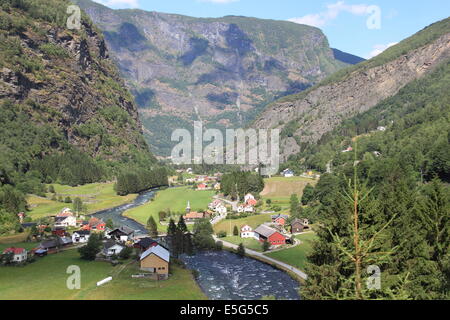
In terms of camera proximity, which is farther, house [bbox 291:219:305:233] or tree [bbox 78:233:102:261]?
house [bbox 291:219:305:233]

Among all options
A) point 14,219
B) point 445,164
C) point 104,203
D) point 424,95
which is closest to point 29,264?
point 14,219

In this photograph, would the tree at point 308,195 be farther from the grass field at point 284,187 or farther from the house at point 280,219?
the grass field at point 284,187

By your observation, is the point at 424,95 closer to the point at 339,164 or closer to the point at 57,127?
the point at 339,164

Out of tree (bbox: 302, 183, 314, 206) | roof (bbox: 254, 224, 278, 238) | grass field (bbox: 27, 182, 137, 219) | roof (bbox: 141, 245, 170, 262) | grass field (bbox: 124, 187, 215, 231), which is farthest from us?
grass field (bbox: 27, 182, 137, 219)

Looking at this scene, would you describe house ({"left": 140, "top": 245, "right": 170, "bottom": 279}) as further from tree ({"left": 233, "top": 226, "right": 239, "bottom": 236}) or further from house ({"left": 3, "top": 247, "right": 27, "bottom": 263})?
tree ({"left": 233, "top": 226, "right": 239, "bottom": 236})

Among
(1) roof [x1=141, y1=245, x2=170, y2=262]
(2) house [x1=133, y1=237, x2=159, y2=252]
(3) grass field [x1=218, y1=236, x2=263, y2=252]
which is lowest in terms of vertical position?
(3) grass field [x1=218, y1=236, x2=263, y2=252]

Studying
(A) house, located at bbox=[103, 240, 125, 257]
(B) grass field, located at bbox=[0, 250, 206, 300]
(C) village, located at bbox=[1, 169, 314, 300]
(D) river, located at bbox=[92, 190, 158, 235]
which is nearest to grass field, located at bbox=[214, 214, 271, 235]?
(C) village, located at bbox=[1, 169, 314, 300]
